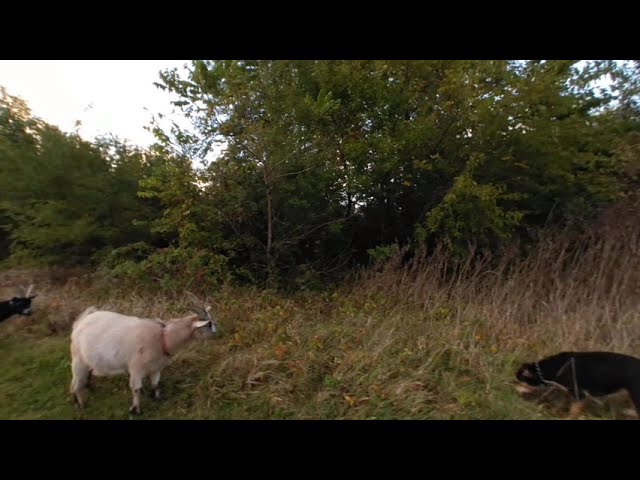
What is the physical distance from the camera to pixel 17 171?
22.2ft

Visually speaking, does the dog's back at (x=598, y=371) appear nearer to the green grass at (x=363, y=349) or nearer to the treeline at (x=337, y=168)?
the green grass at (x=363, y=349)

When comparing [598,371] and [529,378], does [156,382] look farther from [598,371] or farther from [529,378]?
[598,371]

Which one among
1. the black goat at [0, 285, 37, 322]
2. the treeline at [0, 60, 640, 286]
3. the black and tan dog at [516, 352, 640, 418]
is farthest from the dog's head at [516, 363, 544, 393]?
the black goat at [0, 285, 37, 322]

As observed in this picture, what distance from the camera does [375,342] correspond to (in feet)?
12.8

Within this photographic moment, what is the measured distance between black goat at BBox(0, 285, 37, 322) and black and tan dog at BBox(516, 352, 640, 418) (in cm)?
714

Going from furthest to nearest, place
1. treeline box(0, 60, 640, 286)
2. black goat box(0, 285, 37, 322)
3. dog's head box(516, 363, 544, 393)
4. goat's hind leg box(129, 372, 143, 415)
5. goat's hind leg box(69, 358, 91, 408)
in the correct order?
1. treeline box(0, 60, 640, 286)
2. black goat box(0, 285, 37, 322)
3. goat's hind leg box(69, 358, 91, 408)
4. goat's hind leg box(129, 372, 143, 415)
5. dog's head box(516, 363, 544, 393)

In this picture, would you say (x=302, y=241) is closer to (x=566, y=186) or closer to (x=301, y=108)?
(x=301, y=108)

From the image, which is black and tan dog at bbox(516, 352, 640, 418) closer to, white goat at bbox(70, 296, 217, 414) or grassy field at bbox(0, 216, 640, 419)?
grassy field at bbox(0, 216, 640, 419)

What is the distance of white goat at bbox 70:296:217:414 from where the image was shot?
3225 mm

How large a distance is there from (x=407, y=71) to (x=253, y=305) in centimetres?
584

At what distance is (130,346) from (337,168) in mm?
4993

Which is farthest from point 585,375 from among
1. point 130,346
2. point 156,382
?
point 130,346

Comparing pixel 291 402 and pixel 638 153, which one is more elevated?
pixel 638 153

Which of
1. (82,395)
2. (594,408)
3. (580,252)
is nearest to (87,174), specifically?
(82,395)
